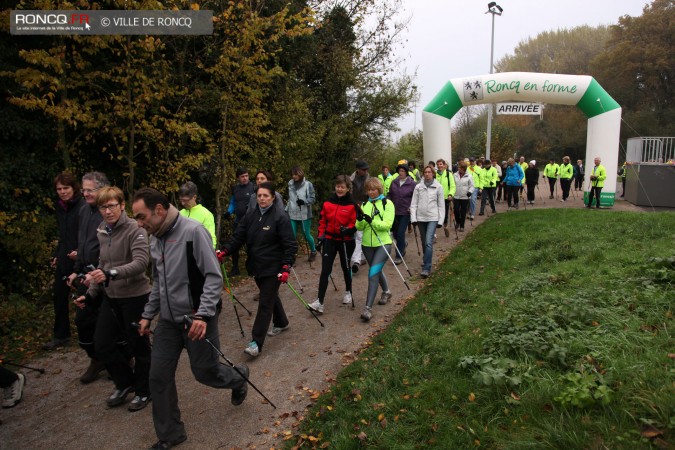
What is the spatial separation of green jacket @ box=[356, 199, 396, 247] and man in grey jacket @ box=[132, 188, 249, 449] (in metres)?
3.45

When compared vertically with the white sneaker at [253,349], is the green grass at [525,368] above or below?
above

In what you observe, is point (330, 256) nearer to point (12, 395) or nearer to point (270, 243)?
point (270, 243)

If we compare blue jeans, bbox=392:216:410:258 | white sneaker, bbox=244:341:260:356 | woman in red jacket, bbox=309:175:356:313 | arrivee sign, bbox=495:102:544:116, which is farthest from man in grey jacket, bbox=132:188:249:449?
arrivee sign, bbox=495:102:544:116

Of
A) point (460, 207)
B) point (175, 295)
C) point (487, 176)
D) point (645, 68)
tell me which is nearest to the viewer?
point (175, 295)

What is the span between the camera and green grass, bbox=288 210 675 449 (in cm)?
315

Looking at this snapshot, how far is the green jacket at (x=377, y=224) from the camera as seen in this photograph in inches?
274

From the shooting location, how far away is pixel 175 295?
386cm

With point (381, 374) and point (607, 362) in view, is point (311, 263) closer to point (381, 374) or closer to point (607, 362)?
point (381, 374)

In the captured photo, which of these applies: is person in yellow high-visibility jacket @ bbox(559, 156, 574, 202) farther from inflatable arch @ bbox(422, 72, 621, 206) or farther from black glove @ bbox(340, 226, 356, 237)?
black glove @ bbox(340, 226, 356, 237)

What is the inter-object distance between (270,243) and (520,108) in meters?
14.3

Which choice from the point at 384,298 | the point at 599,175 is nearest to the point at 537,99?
the point at 599,175

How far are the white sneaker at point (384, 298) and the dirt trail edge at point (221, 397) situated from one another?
0.09m

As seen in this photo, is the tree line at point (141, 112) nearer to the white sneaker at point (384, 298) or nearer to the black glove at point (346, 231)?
the black glove at point (346, 231)

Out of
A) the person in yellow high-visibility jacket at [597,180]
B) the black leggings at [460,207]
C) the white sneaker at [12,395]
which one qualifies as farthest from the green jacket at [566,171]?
the white sneaker at [12,395]
